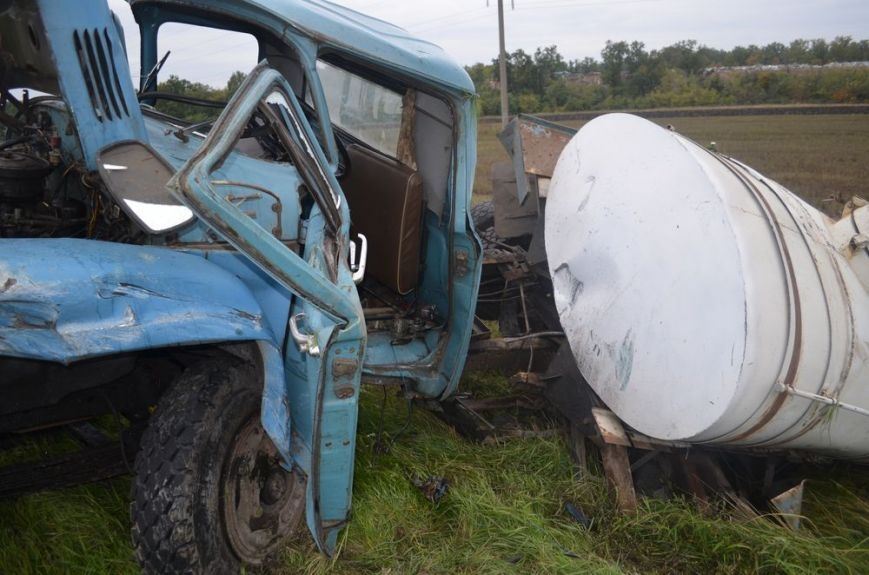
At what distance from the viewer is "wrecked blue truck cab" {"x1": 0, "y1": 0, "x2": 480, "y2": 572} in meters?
2.18

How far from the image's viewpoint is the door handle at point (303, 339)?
239cm

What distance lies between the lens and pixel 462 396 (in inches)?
158

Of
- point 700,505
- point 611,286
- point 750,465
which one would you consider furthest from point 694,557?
point 611,286

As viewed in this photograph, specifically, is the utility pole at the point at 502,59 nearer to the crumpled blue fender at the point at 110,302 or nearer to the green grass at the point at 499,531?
the green grass at the point at 499,531

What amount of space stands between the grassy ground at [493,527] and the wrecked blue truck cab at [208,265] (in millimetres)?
378

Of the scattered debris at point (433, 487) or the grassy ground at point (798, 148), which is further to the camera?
the grassy ground at point (798, 148)

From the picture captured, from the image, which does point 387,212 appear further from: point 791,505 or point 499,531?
point 791,505

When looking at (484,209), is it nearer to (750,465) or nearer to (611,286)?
(611,286)

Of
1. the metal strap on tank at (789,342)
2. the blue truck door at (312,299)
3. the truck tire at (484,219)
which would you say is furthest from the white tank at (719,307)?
the truck tire at (484,219)

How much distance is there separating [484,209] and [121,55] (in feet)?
11.3

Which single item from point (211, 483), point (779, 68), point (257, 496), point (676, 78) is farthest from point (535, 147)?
point (676, 78)

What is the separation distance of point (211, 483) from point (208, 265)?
2.48 ft

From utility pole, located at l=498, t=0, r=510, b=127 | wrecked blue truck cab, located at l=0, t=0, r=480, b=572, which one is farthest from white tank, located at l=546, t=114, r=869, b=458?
utility pole, located at l=498, t=0, r=510, b=127

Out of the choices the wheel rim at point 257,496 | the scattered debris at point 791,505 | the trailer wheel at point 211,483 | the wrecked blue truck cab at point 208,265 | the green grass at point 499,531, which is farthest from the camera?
the scattered debris at point 791,505
